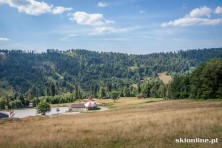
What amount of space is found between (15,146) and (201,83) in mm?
78003

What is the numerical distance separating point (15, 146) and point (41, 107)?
118947 mm

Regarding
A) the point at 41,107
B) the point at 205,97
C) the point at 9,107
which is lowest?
the point at 9,107

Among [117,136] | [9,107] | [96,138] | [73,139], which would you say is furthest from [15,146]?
[9,107]

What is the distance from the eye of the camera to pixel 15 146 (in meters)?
15.0

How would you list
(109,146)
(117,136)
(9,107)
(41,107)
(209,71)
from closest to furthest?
1. (109,146)
2. (117,136)
3. (209,71)
4. (41,107)
5. (9,107)

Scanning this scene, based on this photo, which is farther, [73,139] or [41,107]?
[41,107]

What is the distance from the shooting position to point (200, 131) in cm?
1584

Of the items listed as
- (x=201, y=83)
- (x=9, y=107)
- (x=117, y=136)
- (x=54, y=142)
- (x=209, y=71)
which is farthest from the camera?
(x=9, y=107)

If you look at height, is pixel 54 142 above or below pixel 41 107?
above

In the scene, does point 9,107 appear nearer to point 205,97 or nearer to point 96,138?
point 205,97

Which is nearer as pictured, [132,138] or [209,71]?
[132,138]

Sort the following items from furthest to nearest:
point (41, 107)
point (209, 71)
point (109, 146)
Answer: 1. point (41, 107)
2. point (209, 71)
3. point (109, 146)

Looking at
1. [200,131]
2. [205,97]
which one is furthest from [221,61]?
[200,131]

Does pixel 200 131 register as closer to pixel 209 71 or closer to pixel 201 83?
pixel 209 71
